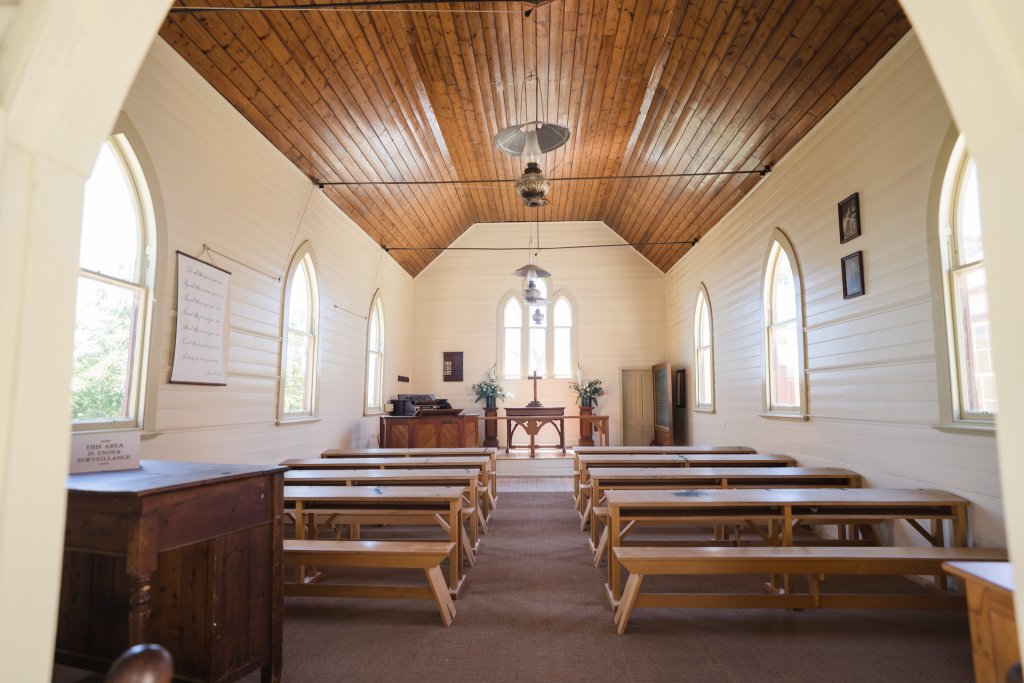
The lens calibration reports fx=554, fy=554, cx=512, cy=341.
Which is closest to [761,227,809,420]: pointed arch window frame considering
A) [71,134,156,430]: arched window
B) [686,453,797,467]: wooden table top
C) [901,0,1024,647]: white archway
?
[686,453,797,467]: wooden table top

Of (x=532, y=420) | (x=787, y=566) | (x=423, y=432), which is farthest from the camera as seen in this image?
(x=532, y=420)

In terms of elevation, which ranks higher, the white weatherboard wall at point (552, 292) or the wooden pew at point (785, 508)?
the white weatherboard wall at point (552, 292)

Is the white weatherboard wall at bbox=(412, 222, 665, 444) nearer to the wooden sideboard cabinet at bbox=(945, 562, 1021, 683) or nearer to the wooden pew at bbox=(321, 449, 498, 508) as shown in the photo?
the wooden pew at bbox=(321, 449, 498, 508)

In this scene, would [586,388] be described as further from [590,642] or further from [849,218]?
[590,642]

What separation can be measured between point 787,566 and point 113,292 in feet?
13.6

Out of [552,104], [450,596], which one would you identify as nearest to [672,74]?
[552,104]

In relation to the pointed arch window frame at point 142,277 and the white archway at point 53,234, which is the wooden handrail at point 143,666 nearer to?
the white archway at point 53,234

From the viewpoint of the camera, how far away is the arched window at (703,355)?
8.05 metres

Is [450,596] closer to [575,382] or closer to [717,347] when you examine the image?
[717,347]

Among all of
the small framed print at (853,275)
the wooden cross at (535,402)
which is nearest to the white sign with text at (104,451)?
the small framed print at (853,275)

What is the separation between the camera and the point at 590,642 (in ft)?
8.91

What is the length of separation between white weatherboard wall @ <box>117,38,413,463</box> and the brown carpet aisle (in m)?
1.79

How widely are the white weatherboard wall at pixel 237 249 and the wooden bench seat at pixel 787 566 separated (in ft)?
10.4

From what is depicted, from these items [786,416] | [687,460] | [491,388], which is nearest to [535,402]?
[491,388]
